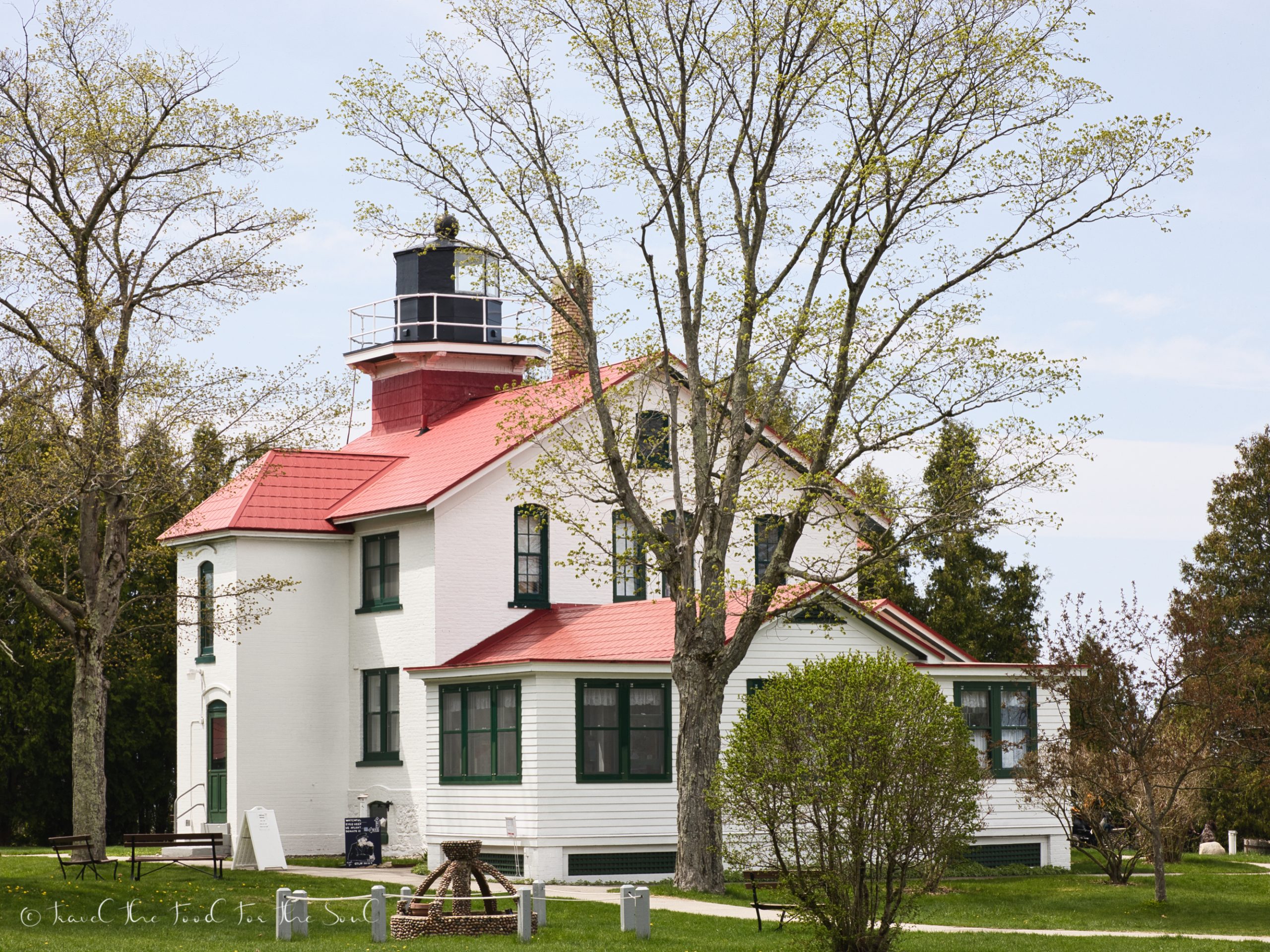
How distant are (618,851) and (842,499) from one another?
25.0ft

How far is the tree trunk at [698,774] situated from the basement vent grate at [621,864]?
278 centimetres

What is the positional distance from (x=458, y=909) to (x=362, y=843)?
11032mm

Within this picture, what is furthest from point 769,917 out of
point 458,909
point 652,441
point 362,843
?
point 652,441

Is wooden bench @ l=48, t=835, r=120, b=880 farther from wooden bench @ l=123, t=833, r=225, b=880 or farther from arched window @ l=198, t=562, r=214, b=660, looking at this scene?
arched window @ l=198, t=562, r=214, b=660

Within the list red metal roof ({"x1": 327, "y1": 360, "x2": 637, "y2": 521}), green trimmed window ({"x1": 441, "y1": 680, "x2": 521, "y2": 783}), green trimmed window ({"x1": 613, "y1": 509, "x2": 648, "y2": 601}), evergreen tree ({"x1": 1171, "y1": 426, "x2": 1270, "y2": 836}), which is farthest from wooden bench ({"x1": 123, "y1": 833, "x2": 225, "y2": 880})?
evergreen tree ({"x1": 1171, "y1": 426, "x2": 1270, "y2": 836})

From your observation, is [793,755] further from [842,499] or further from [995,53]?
[995,53]

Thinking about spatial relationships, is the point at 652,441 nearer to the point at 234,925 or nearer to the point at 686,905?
the point at 686,905

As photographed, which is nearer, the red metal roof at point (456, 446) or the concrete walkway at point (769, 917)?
the concrete walkway at point (769, 917)

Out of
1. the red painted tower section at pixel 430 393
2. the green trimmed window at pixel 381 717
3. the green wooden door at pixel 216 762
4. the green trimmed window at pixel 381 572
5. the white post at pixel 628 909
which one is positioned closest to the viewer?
the white post at pixel 628 909

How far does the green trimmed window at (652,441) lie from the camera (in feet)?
94.7

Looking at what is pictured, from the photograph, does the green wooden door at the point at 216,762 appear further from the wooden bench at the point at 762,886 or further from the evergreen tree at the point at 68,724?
the wooden bench at the point at 762,886

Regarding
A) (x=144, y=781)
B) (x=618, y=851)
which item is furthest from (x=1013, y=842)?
(x=144, y=781)

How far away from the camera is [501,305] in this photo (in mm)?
37906

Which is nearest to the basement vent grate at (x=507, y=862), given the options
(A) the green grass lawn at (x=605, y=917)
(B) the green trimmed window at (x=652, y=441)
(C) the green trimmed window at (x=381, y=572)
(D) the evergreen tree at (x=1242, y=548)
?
(A) the green grass lawn at (x=605, y=917)
